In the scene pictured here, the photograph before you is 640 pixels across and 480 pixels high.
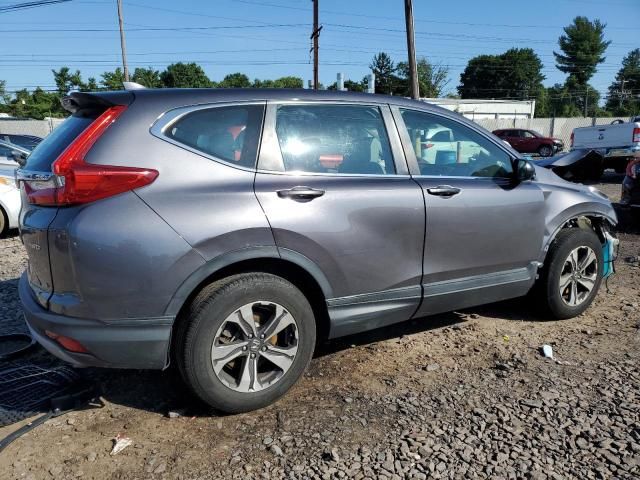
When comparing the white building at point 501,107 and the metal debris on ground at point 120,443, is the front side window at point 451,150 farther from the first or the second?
the white building at point 501,107

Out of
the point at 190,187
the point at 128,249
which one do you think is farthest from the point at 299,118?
the point at 128,249

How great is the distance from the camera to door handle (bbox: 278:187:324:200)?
2873 millimetres

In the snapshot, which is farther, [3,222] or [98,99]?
[3,222]

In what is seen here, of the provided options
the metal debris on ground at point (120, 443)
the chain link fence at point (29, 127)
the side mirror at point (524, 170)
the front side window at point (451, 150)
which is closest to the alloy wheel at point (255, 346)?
the metal debris on ground at point (120, 443)

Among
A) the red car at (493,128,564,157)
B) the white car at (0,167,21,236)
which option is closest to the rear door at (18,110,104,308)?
the white car at (0,167,21,236)

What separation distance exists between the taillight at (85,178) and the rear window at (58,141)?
0.08 meters

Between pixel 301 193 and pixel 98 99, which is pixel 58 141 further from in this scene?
pixel 301 193

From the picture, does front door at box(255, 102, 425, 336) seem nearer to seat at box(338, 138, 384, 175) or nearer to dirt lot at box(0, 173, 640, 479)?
seat at box(338, 138, 384, 175)

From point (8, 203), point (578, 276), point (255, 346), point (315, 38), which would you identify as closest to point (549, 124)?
point (315, 38)

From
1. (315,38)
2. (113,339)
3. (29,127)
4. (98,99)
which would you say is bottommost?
(29,127)

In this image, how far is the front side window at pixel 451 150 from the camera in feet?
11.6

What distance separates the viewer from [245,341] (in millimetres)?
2840

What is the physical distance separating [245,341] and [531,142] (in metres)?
30.7

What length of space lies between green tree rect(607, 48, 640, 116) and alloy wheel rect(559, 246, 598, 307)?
3048 inches
